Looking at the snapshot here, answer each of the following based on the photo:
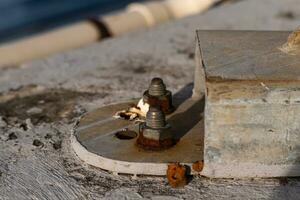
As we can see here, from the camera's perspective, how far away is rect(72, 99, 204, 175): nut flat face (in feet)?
6.31

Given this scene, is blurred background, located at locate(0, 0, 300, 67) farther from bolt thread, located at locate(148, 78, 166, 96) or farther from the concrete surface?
bolt thread, located at locate(148, 78, 166, 96)

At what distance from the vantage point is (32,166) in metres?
2.07

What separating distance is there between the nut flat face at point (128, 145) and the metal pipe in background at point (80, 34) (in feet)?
7.26

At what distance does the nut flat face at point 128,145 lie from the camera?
1.92 m

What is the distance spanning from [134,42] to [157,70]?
53 centimetres

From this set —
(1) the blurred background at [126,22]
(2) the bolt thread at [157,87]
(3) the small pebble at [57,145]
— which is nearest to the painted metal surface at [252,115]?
(2) the bolt thread at [157,87]

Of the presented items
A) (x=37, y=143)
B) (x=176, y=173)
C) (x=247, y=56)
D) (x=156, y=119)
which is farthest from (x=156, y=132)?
(x=37, y=143)

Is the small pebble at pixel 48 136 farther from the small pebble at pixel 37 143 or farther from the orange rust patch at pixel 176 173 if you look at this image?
the orange rust patch at pixel 176 173

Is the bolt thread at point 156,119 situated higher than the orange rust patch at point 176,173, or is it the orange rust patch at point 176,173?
the bolt thread at point 156,119

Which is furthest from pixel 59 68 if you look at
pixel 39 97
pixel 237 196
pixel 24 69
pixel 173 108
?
pixel 237 196

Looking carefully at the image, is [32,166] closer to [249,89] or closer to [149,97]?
[149,97]

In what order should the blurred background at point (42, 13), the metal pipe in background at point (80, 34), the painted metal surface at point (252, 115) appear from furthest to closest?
the blurred background at point (42, 13)
the metal pipe in background at point (80, 34)
the painted metal surface at point (252, 115)

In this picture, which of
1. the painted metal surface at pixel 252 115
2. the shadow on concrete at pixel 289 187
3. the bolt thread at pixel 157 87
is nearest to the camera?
the painted metal surface at pixel 252 115

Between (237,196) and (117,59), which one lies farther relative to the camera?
(117,59)
